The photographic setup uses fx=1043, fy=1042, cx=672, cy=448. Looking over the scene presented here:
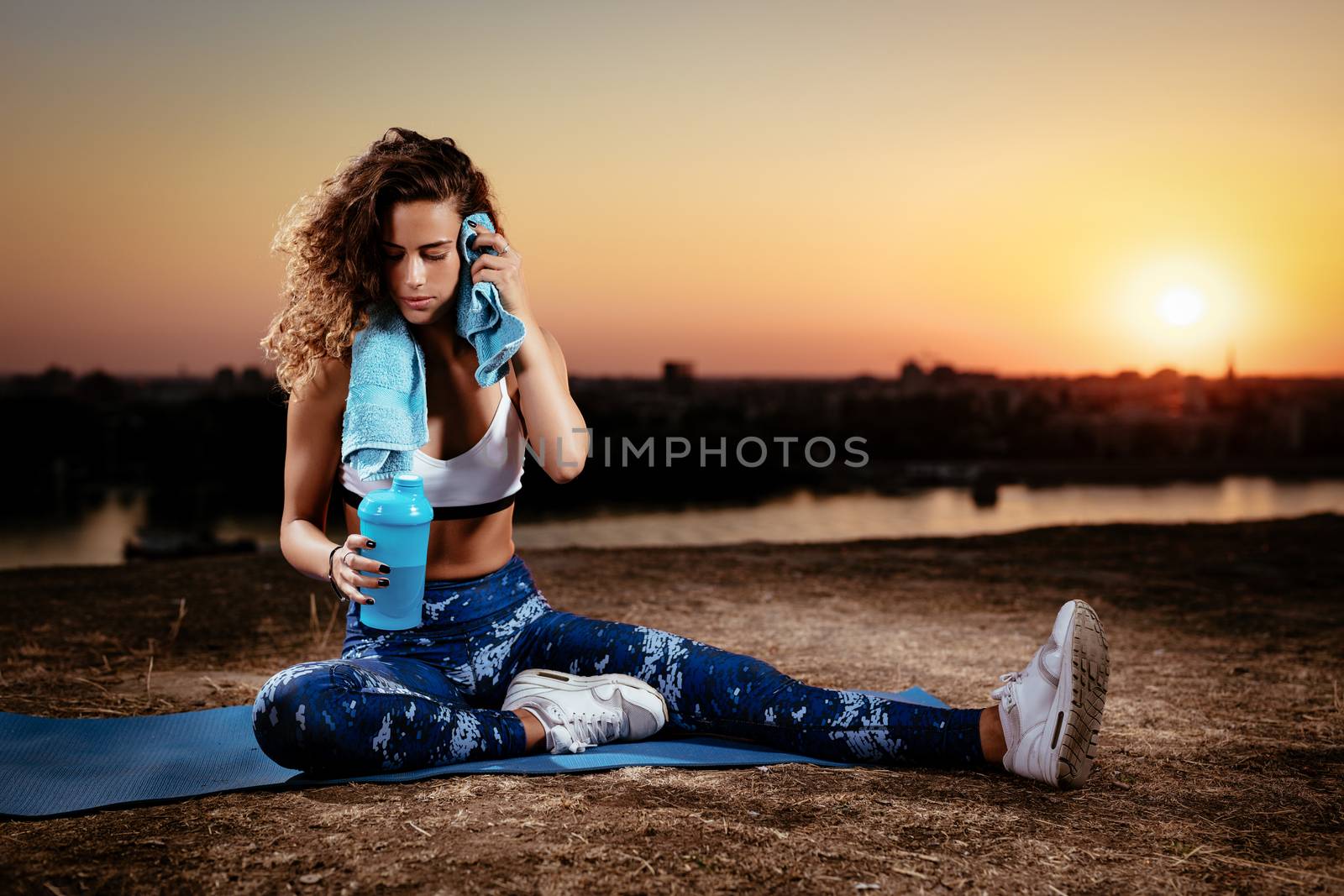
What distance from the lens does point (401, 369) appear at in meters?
2.50

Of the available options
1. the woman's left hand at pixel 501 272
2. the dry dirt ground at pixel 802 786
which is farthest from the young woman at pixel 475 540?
the dry dirt ground at pixel 802 786

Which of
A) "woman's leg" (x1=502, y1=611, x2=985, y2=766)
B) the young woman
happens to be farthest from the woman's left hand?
"woman's leg" (x1=502, y1=611, x2=985, y2=766)

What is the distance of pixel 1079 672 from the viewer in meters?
2.14

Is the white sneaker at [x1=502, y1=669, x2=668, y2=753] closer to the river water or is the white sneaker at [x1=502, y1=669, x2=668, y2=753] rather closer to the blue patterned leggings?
the blue patterned leggings

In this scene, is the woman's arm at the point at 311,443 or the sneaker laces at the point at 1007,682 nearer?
the sneaker laces at the point at 1007,682

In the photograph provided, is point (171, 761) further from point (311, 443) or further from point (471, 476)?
point (471, 476)

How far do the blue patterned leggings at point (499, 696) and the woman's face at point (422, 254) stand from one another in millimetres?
698

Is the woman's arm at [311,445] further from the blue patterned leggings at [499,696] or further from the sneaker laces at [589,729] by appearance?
the sneaker laces at [589,729]

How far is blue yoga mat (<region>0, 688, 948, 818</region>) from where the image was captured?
2123mm

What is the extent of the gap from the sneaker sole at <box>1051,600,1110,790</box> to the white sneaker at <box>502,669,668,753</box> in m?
0.91

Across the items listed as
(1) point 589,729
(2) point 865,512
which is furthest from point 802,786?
(2) point 865,512

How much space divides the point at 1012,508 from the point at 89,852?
25450 mm

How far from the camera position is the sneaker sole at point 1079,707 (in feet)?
7.00

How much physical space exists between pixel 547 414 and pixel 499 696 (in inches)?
28.5
